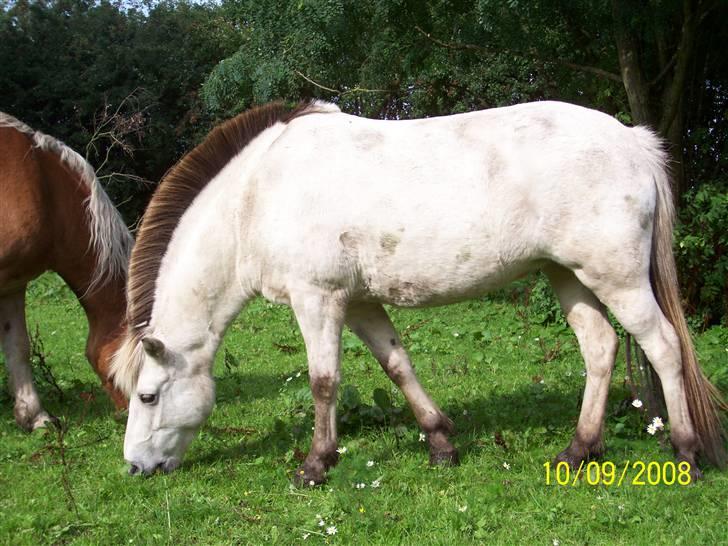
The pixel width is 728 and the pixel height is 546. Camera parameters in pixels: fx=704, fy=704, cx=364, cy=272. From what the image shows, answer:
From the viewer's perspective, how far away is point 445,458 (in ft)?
13.7

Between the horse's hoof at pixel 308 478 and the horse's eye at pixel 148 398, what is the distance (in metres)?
0.97

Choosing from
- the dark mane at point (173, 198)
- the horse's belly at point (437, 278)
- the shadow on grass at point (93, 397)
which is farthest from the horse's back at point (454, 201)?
the shadow on grass at point (93, 397)

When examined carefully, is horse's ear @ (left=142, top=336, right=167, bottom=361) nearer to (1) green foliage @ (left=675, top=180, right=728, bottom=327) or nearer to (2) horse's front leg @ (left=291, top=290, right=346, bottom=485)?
(2) horse's front leg @ (left=291, top=290, right=346, bottom=485)

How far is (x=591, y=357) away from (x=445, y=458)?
3.44ft

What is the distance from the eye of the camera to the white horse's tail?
12.4 feet

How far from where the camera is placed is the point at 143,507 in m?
3.75

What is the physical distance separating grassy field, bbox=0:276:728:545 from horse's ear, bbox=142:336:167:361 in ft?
2.37

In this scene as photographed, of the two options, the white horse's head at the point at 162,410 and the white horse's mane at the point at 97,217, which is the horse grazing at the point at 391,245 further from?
the white horse's mane at the point at 97,217

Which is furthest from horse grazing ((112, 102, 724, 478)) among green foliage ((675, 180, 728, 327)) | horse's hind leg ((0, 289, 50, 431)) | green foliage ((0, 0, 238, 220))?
green foliage ((0, 0, 238, 220))

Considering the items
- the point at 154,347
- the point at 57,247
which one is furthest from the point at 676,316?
the point at 57,247

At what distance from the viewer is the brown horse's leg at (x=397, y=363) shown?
14.1 feet

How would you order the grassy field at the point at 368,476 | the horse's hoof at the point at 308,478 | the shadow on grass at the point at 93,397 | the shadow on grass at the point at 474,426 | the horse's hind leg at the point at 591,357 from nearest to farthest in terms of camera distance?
the grassy field at the point at 368,476 → the horse's hoof at the point at 308,478 → the horse's hind leg at the point at 591,357 → the shadow on grass at the point at 474,426 → the shadow on grass at the point at 93,397

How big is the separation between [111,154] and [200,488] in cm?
1655

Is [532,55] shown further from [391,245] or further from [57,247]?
[57,247]
